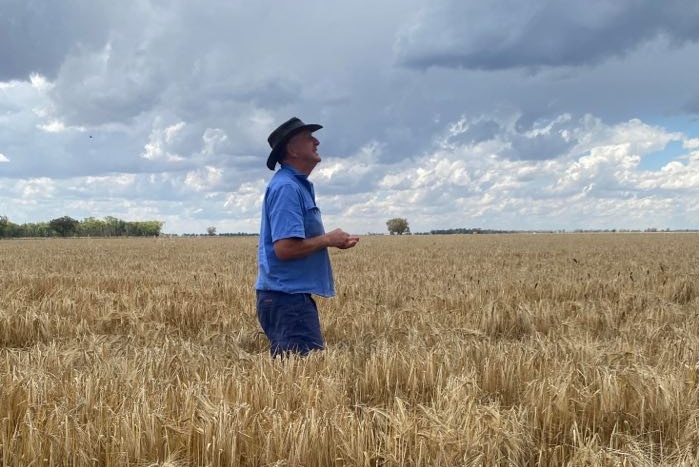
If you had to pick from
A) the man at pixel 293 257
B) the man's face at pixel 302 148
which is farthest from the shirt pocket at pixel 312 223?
the man's face at pixel 302 148

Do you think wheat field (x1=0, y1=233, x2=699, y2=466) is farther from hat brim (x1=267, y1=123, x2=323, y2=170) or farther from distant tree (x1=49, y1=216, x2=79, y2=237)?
distant tree (x1=49, y1=216, x2=79, y2=237)

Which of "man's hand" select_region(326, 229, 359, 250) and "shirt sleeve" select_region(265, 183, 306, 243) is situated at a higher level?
"shirt sleeve" select_region(265, 183, 306, 243)

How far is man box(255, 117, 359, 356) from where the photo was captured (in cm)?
436

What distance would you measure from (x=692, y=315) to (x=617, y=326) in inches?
41.0

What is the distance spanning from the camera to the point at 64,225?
14012 centimetres

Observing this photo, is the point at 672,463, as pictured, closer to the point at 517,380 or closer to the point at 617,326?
the point at 517,380

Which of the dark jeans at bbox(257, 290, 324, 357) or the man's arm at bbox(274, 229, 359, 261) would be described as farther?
the dark jeans at bbox(257, 290, 324, 357)

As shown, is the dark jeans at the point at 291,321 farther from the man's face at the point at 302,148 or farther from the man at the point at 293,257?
the man's face at the point at 302,148

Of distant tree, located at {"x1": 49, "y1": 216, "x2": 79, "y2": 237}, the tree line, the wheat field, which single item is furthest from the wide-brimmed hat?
distant tree, located at {"x1": 49, "y1": 216, "x2": 79, "y2": 237}

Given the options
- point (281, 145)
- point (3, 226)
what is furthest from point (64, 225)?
point (281, 145)

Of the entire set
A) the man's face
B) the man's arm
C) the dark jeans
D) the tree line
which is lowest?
the dark jeans

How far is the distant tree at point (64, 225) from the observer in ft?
455

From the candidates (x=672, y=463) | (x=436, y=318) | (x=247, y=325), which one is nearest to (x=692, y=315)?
(x=436, y=318)

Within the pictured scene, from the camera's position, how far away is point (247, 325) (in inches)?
257
